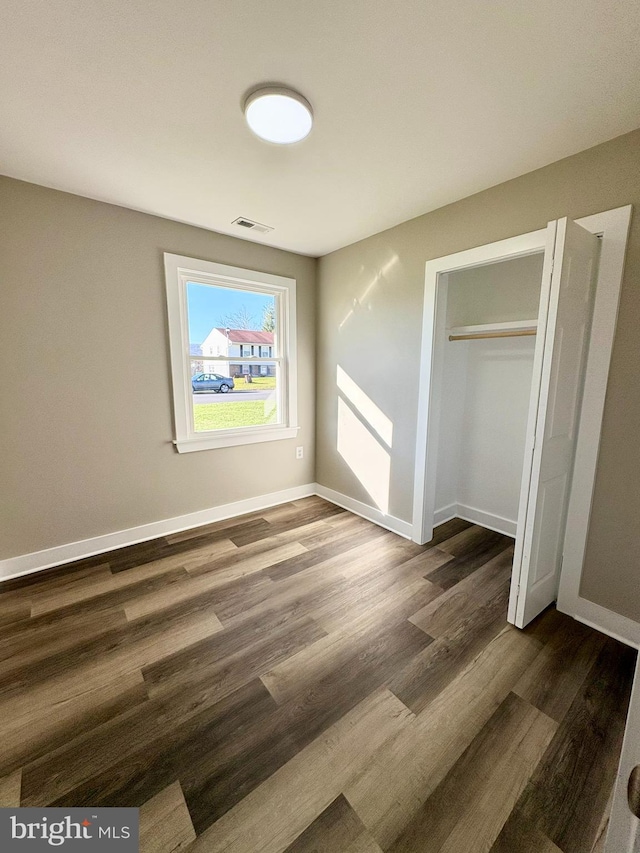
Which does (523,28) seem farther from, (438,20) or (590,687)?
(590,687)

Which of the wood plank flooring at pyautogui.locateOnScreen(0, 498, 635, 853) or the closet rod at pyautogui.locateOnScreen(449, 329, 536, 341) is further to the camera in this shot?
the closet rod at pyautogui.locateOnScreen(449, 329, 536, 341)

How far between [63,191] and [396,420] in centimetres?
286

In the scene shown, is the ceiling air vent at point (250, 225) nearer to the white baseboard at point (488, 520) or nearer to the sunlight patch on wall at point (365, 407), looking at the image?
the sunlight patch on wall at point (365, 407)

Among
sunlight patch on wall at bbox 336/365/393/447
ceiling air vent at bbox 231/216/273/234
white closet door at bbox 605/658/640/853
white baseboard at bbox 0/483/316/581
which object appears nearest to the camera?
white closet door at bbox 605/658/640/853

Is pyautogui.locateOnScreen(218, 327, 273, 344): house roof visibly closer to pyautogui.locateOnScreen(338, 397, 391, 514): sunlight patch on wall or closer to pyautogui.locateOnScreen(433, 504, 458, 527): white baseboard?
pyautogui.locateOnScreen(338, 397, 391, 514): sunlight patch on wall

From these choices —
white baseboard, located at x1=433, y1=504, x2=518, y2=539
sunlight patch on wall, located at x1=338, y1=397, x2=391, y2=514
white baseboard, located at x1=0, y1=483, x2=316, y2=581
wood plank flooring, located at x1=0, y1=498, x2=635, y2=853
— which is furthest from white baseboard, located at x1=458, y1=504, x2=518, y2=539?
white baseboard, located at x1=0, y1=483, x2=316, y2=581

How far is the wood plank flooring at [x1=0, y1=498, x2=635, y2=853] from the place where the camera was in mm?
1060

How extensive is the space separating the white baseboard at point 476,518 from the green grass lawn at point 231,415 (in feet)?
6.33

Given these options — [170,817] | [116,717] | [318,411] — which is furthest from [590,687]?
[318,411]

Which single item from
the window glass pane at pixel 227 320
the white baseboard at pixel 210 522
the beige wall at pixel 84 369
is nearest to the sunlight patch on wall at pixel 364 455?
the white baseboard at pixel 210 522

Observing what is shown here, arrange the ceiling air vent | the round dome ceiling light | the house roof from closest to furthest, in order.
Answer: the round dome ceiling light < the ceiling air vent < the house roof

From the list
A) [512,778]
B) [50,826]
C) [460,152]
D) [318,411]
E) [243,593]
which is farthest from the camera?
[318,411]

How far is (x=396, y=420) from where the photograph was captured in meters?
2.86

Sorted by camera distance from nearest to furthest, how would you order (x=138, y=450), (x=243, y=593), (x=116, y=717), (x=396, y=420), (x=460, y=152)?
(x=116, y=717)
(x=460, y=152)
(x=243, y=593)
(x=138, y=450)
(x=396, y=420)
